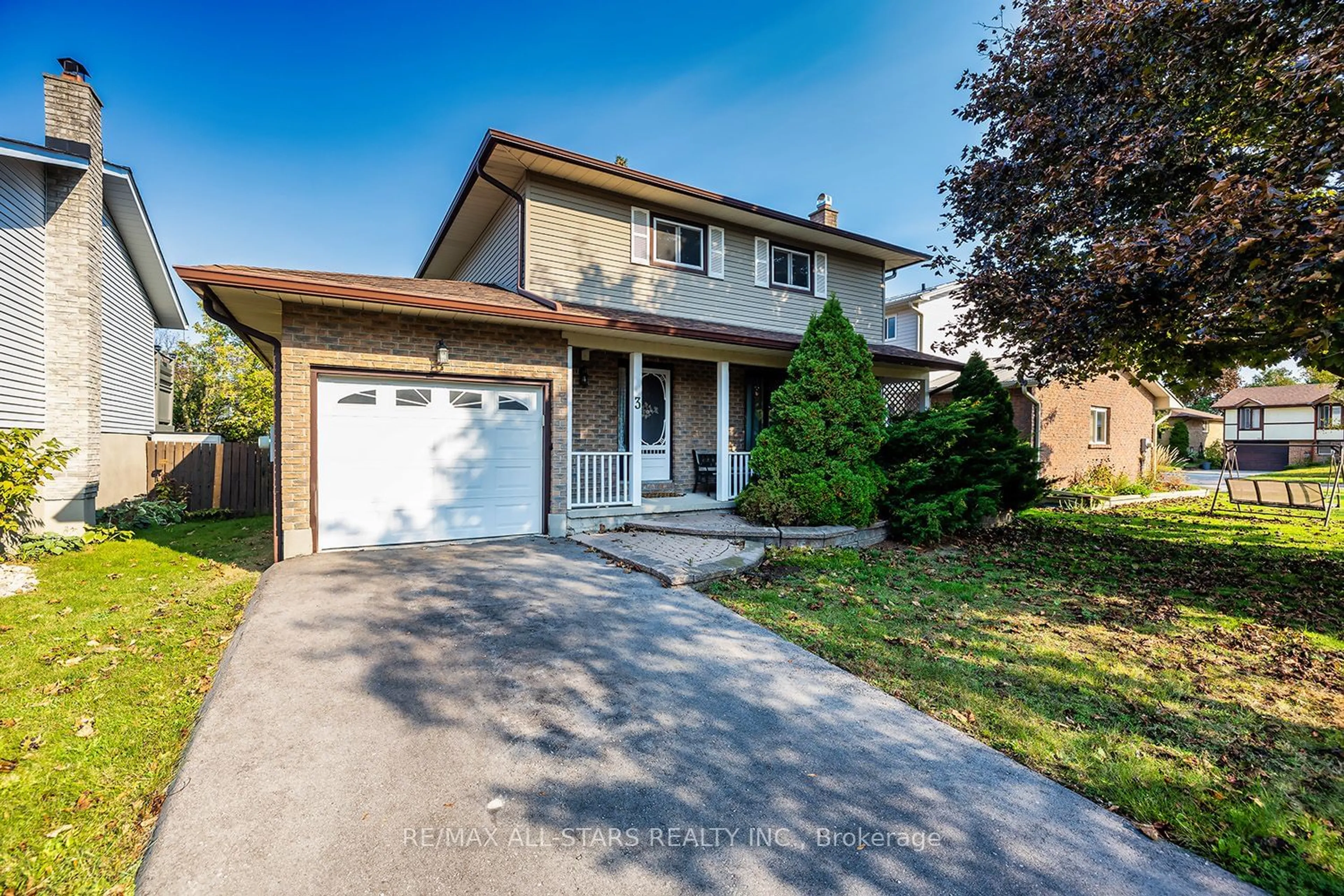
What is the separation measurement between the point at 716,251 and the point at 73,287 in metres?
10.7

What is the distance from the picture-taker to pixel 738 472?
10.3 metres

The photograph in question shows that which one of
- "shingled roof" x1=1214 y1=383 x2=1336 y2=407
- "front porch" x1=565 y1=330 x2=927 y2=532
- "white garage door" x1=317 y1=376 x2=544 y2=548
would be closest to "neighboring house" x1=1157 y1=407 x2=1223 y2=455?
"shingled roof" x1=1214 y1=383 x2=1336 y2=407

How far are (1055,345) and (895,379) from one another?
5017 mm

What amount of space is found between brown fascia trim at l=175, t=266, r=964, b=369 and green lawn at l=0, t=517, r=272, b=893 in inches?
128

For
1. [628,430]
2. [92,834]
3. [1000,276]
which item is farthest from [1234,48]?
[92,834]

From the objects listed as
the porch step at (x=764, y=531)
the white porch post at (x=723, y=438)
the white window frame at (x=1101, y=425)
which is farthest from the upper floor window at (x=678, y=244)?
the white window frame at (x=1101, y=425)

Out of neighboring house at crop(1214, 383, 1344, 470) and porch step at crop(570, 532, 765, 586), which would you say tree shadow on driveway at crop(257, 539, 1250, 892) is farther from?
neighboring house at crop(1214, 383, 1344, 470)

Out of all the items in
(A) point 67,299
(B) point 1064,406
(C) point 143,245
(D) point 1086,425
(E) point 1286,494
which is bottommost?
(E) point 1286,494

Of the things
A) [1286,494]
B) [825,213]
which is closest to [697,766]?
[825,213]

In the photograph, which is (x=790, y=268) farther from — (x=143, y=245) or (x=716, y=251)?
(x=143, y=245)

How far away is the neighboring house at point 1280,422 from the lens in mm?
31281

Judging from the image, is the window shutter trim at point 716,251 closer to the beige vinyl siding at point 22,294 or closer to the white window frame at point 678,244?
the white window frame at point 678,244

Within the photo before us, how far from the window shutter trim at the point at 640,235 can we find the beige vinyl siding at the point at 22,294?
885 centimetres

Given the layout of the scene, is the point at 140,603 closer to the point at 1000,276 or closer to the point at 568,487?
the point at 568,487
